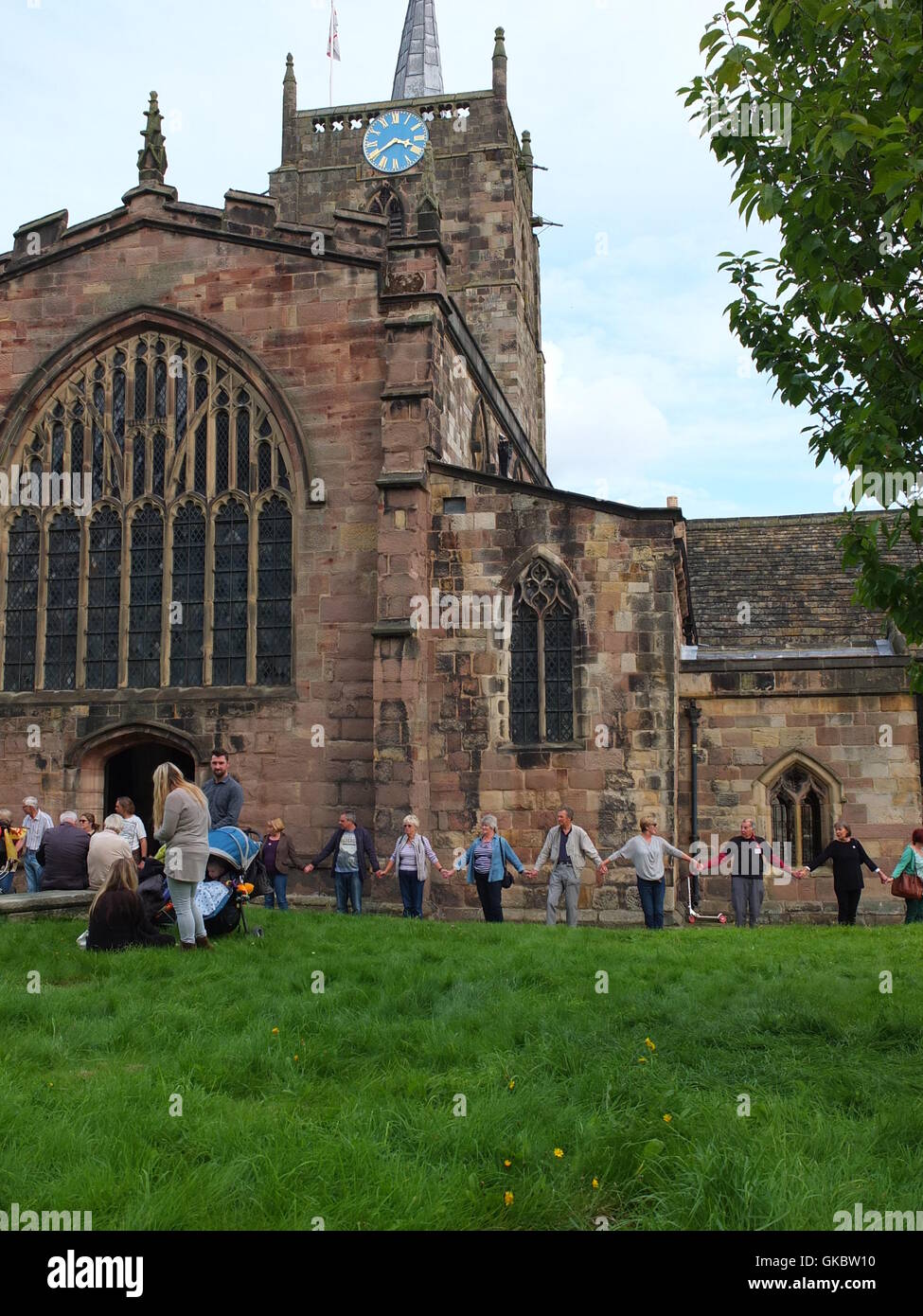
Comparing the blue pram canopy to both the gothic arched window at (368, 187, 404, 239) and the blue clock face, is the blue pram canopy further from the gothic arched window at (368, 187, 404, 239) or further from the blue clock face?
the blue clock face

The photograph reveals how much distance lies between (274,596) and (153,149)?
8.24 m

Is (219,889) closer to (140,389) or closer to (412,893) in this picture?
(412,893)

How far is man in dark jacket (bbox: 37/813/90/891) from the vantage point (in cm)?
1364

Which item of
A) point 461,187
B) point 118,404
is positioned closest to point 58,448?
point 118,404

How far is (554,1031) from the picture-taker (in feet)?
23.8

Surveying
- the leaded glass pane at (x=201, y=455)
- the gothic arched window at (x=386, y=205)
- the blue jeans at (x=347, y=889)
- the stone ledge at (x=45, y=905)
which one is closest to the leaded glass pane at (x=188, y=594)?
the leaded glass pane at (x=201, y=455)

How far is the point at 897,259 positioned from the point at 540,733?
37.7 feet

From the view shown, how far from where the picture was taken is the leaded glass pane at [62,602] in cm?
1977

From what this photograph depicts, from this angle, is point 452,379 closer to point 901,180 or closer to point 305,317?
point 305,317

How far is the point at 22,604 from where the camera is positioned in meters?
20.1

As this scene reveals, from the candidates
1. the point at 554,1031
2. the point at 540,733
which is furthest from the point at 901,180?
the point at 540,733

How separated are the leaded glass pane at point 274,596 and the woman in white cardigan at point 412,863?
410cm
